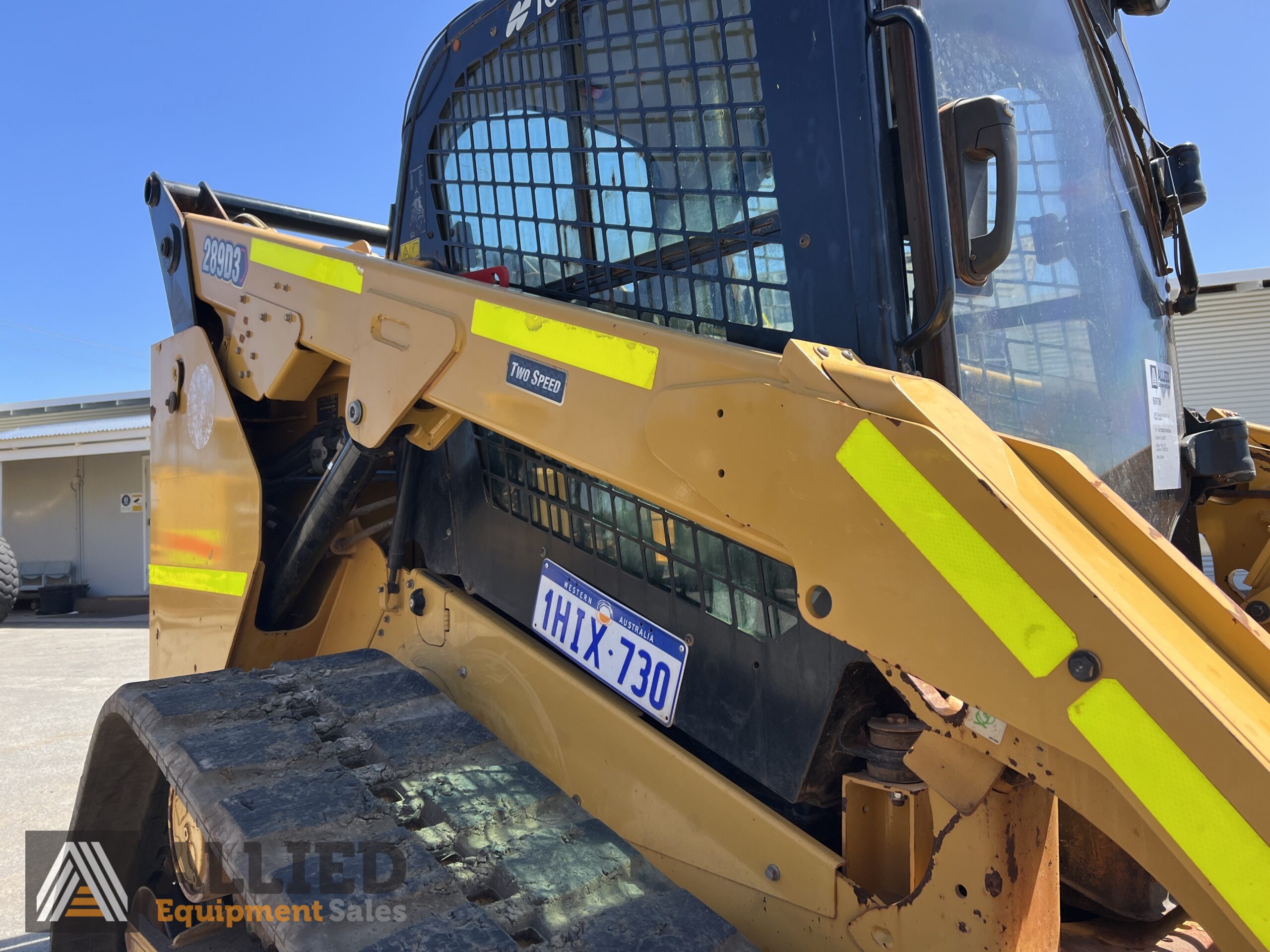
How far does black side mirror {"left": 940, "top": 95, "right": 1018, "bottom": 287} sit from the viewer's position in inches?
57.9

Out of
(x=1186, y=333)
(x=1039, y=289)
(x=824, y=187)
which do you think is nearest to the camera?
(x=824, y=187)

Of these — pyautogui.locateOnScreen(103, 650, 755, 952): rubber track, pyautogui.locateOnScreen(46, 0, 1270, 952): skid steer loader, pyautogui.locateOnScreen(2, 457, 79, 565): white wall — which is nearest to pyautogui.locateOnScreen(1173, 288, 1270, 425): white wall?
pyautogui.locateOnScreen(46, 0, 1270, 952): skid steer loader

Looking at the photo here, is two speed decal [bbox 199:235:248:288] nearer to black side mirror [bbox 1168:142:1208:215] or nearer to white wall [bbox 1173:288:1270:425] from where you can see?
black side mirror [bbox 1168:142:1208:215]

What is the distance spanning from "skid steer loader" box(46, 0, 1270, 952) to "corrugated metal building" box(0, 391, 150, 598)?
1669cm

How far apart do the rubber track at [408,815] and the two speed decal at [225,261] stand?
1253mm

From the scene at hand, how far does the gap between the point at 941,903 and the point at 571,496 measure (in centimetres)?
113

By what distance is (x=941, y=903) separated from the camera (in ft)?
4.89

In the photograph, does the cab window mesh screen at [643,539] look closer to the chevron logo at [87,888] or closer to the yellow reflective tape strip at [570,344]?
the yellow reflective tape strip at [570,344]

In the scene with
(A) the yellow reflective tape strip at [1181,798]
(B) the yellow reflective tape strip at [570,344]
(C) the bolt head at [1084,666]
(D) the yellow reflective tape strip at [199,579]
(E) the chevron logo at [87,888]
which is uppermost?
(B) the yellow reflective tape strip at [570,344]

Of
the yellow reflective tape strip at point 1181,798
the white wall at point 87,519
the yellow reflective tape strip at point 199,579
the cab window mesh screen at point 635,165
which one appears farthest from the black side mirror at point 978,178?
the white wall at point 87,519

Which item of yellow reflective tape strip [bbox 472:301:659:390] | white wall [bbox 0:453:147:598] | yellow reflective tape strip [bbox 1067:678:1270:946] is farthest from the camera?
white wall [bbox 0:453:147:598]

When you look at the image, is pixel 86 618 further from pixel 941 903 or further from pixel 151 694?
pixel 941 903

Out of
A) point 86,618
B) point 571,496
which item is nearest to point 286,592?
point 571,496

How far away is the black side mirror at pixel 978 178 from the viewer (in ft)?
4.82
